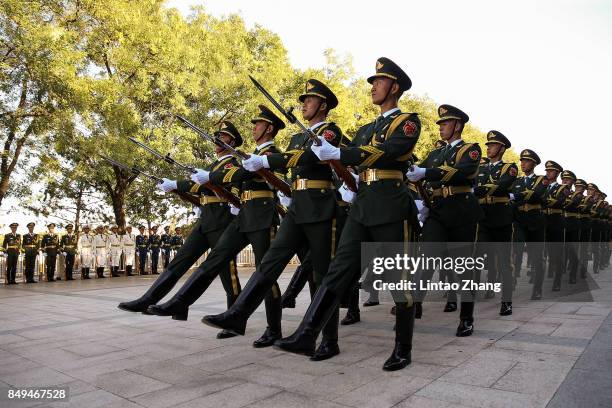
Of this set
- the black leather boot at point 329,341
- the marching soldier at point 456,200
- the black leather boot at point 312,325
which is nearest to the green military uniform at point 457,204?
the marching soldier at point 456,200

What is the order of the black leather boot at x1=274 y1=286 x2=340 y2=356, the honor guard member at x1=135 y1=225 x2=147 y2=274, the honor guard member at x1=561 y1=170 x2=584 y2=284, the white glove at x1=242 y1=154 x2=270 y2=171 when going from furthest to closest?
the honor guard member at x1=135 y1=225 x2=147 y2=274, the honor guard member at x1=561 y1=170 x2=584 y2=284, the white glove at x1=242 y1=154 x2=270 y2=171, the black leather boot at x1=274 y1=286 x2=340 y2=356

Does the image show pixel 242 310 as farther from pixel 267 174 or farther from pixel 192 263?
pixel 192 263

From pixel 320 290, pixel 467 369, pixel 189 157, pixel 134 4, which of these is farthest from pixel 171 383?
pixel 134 4

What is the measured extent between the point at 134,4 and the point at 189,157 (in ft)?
18.8

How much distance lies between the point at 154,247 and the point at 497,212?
49.6 ft

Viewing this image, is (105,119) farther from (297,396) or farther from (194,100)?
(297,396)

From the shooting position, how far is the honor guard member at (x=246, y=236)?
17.2 ft

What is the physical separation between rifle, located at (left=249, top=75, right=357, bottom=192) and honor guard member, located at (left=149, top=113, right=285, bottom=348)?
3.21ft

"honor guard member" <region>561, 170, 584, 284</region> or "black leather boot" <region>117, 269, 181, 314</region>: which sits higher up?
"honor guard member" <region>561, 170, 584, 284</region>

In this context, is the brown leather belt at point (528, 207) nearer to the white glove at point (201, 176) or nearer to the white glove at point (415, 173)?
the white glove at point (415, 173)

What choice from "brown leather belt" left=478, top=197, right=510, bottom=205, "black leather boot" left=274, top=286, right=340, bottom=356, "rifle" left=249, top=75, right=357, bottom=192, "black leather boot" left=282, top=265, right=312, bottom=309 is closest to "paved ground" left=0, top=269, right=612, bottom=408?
"black leather boot" left=274, top=286, right=340, bottom=356

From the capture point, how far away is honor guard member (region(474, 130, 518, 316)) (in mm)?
6738

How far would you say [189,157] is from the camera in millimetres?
17250

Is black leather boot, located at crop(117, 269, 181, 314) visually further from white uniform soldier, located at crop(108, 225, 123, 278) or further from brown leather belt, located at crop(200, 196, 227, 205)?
white uniform soldier, located at crop(108, 225, 123, 278)
